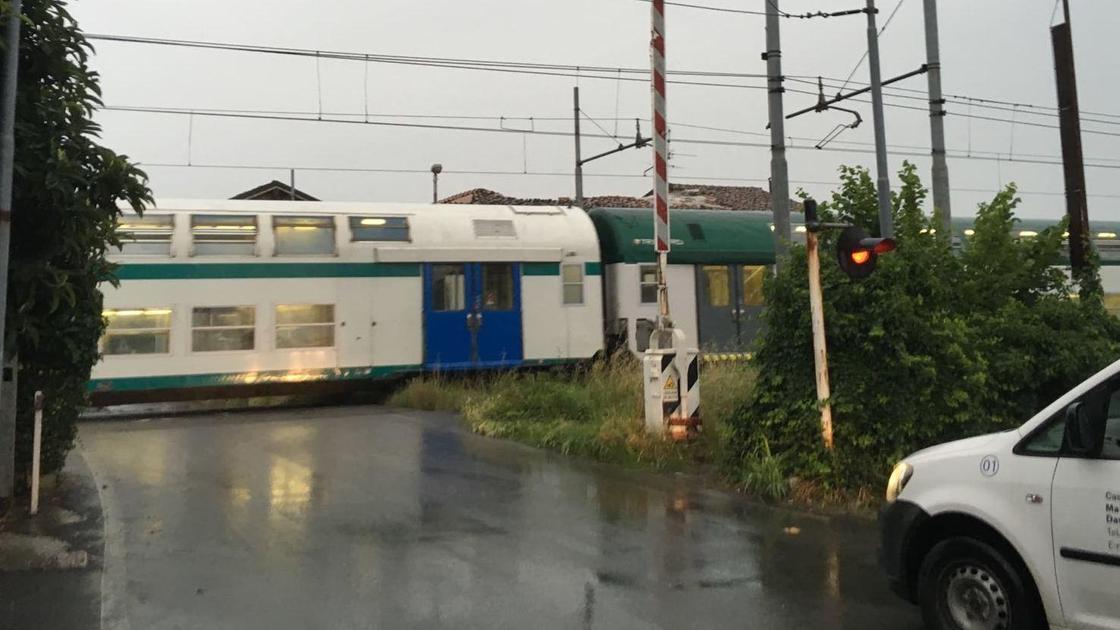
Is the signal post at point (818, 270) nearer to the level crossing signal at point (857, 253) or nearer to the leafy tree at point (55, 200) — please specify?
the level crossing signal at point (857, 253)

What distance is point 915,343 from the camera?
8312 millimetres

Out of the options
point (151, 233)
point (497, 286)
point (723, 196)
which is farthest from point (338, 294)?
point (723, 196)

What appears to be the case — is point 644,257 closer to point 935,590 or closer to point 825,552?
point 825,552

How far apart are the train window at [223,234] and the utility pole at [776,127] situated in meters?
8.75

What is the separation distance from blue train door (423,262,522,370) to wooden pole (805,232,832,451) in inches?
357

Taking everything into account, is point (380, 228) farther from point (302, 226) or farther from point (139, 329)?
point (139, 329)

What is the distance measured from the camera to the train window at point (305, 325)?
15508mm

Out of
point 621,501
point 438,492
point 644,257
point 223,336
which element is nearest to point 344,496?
point 438,492

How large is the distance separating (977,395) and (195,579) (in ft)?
22.6

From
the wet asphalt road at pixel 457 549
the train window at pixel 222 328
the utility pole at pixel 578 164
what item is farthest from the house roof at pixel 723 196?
the wet asphalt road at pixel 457 549

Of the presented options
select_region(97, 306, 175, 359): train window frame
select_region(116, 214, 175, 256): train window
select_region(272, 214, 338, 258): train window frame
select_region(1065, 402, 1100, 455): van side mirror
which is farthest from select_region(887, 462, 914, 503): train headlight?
select_region(116, 214, 175, 256): train window

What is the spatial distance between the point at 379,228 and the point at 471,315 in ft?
7.56

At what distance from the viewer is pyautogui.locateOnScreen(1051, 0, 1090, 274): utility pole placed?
10344 millimetres

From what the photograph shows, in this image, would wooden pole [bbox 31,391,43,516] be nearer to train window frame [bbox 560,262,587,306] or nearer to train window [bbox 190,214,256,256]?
train window [bbox 190,214,256,256]
